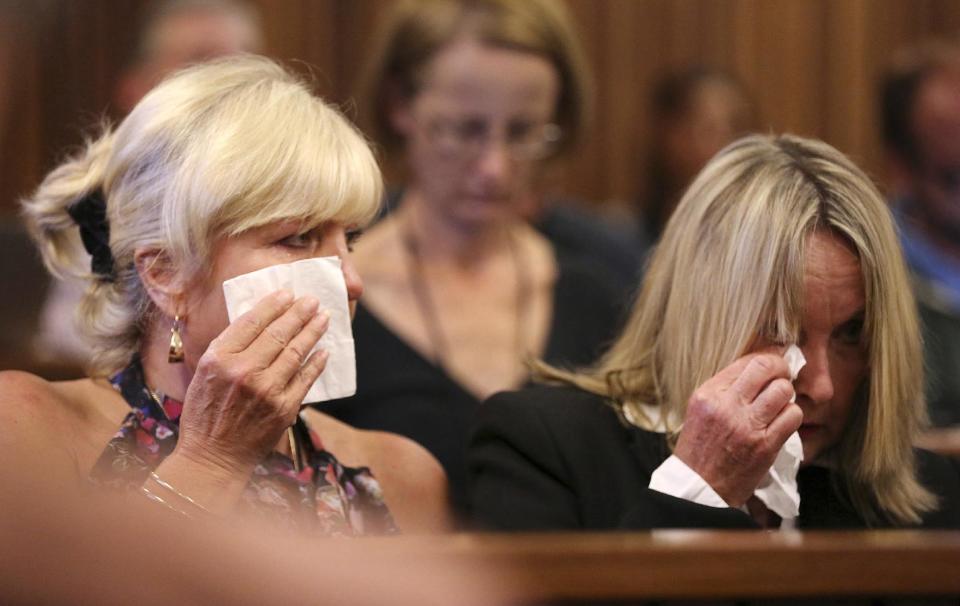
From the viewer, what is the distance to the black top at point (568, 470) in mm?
2012

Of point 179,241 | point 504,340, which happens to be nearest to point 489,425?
point 179,241

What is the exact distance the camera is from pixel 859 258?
1956 mm

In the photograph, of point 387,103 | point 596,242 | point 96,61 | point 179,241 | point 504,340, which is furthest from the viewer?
point 96,61

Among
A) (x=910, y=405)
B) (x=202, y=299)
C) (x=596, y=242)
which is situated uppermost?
(x=202, y=299)

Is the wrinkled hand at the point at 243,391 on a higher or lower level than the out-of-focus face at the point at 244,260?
lower

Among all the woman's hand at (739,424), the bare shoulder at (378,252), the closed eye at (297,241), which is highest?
the closed eye at (297,241)

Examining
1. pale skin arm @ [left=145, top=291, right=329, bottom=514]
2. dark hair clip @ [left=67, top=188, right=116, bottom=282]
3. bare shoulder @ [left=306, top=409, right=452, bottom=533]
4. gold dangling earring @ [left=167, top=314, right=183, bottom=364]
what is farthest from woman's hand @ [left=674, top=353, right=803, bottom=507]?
dark hair clip @ [left=67, top=188, right=116, bottom=282]

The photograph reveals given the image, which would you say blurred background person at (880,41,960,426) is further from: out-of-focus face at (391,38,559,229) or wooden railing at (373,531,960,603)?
wooden railing at (373,531,960,603)

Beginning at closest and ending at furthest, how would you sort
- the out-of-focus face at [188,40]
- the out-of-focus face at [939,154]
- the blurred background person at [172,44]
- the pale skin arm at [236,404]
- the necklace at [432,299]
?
the pale skin arm at [236,404] < the necklace at [432,299] < the blurred background person at [172,44] < the out-of-focus face at [188,40] < the out-of-focus face at [939,154]

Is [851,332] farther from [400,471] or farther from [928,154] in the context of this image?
[928,154]

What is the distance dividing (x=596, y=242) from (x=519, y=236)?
2.59 feet

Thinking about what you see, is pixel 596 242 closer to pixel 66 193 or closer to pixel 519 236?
pixel 519 236

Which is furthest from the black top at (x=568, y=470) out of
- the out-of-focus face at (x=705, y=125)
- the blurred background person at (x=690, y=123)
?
the out-of-focus face at (x=705, y=125)

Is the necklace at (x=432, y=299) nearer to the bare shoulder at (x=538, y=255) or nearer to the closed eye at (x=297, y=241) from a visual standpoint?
the bare shoulder at (x=538, y=255)
